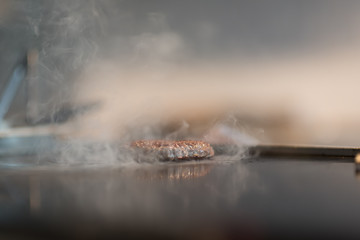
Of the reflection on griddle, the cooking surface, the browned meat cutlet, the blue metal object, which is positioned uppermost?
the blue metal object

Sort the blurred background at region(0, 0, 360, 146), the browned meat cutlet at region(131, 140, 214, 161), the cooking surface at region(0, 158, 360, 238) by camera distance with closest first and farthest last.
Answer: the cooking surface at region(0, 158, 360, 238)
the browned meat cutlet at region(131, 140, 214, 161)
the blurred background at region(0, 0, 360, 146)

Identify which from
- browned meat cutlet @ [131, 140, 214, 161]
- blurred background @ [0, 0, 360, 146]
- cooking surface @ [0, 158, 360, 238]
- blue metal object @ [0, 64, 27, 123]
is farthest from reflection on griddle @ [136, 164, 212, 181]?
blue metal object @ [0, 64, 27, 123]

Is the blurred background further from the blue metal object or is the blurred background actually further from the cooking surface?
the cooking surface

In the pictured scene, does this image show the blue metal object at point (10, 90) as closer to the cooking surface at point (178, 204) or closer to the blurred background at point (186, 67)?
the blurred background at point (186, 67)

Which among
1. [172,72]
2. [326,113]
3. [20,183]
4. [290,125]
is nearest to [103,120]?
[172,72]

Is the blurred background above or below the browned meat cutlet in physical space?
above

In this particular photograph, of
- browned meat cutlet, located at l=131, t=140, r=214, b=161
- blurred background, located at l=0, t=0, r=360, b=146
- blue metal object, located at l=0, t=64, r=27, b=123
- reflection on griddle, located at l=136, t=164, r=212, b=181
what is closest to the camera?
reflection on griddle, located at l=136, t=164, r=212, b=181
